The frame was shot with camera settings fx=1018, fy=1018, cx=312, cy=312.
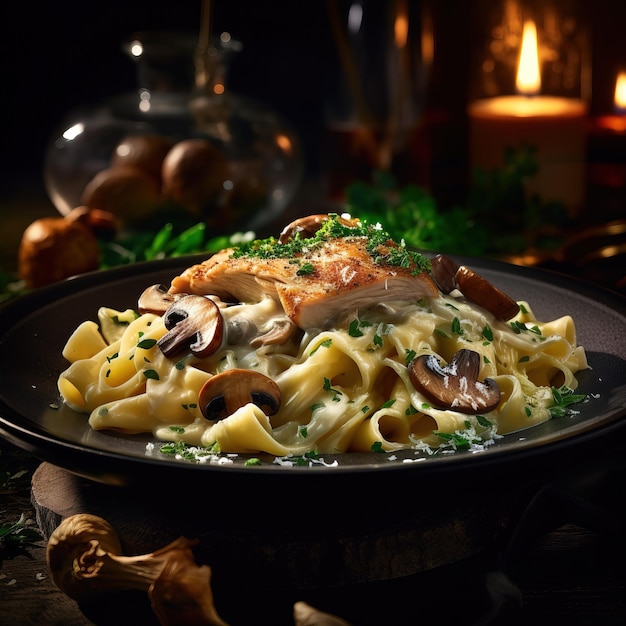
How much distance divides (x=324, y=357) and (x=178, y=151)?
334 centimetres

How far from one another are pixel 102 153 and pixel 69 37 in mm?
3588

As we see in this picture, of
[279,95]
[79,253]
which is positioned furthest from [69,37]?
[79,253]

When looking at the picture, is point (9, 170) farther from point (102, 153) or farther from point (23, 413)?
point (23, 413)

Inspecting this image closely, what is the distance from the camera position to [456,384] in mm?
3783

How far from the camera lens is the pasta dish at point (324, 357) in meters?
3.70

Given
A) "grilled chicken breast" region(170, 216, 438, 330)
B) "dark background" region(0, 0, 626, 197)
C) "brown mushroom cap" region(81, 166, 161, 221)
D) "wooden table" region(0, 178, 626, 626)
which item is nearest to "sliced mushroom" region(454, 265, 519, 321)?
"grilled chicken breast" region(170, 216, 438, 330)

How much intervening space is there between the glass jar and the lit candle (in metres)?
1.50

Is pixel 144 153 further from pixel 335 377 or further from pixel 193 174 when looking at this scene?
pixel 335 377

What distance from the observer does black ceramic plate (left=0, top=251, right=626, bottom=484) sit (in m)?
3.08

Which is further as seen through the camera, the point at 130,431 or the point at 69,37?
the point at 69,37

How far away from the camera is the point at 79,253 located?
19.6ft

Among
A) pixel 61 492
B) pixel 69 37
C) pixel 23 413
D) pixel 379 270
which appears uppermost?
pixel 69 37

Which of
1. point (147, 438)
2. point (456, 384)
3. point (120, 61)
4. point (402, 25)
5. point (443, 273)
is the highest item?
point (402, 25)

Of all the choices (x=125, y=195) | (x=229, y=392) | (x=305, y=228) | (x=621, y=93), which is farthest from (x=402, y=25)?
(x=229, y=392)
